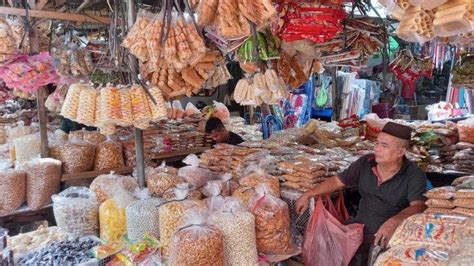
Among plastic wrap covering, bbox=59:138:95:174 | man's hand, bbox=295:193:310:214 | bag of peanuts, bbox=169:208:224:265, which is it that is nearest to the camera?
bag of peanuts, bbox=169:208:224:265

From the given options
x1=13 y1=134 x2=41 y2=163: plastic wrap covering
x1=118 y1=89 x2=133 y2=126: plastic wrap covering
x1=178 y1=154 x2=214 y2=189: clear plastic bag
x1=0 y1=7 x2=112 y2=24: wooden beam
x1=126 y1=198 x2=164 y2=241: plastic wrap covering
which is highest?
x1=0 y1=7 x2=112 y2=24: wooden beam

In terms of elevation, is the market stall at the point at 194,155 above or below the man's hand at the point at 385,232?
above

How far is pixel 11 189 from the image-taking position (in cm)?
272

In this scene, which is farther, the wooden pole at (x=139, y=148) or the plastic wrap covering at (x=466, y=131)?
the plastic wrap covering at (x=466, y=131)

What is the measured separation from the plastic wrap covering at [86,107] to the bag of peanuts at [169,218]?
1.97 feet

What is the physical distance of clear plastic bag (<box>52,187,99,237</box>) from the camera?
2342 millimetres

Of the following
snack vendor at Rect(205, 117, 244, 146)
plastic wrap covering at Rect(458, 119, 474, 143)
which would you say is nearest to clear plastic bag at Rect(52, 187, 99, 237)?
snack vendor at Rect(205, 117, 244, 146)

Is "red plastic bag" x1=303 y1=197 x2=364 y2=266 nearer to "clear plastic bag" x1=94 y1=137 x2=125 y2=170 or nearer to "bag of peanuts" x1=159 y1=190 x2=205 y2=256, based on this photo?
"bag of peanuts" x1=159 y1=190 x2=205 y2=256

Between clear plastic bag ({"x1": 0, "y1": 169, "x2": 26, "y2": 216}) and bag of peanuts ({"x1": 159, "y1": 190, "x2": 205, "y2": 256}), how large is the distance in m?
1.28

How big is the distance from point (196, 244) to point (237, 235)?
26 centimetres

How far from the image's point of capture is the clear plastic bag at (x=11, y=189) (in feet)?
8.84

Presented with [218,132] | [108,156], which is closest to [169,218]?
[108,156]

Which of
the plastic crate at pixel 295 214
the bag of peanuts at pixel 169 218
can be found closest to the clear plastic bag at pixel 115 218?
the bag of peanuts at pixel 169 218

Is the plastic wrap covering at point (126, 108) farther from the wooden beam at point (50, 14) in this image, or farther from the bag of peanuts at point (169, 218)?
the wooden beam at point (50, 14)
